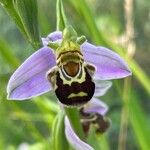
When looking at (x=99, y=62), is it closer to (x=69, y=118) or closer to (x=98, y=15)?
(x=69, y=118)

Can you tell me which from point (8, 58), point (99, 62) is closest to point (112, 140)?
point (8, 58)

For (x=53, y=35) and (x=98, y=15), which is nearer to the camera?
(x=53, y=35)

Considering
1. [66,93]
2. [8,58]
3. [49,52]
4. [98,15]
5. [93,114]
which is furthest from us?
[98,15]

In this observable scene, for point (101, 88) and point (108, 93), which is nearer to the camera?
point (101, 88)

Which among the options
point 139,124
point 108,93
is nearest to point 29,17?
point 139,124

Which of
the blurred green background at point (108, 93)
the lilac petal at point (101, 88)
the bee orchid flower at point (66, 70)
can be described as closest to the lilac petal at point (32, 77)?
the bee orchid flower at point (66, 70)

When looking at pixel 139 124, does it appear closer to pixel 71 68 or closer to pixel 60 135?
pixel 60 135
